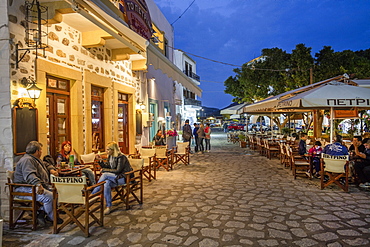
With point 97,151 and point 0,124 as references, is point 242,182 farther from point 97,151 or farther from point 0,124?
point 0,124

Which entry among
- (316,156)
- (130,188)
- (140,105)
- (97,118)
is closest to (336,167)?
(316,156)

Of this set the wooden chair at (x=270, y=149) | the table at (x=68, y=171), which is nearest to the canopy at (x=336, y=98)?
the wooden chair at (x=270, y=149)

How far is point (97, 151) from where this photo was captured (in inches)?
294

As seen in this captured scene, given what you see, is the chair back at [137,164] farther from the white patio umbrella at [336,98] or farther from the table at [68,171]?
the white patio umbrella at [336,98]

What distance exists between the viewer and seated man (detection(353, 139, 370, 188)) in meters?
6.28

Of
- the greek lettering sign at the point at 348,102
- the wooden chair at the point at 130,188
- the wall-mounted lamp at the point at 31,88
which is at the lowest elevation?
the wooden chair at the point at 130,188

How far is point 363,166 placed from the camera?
6.44 m

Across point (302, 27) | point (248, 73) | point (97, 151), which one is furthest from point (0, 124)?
point (302, 27)

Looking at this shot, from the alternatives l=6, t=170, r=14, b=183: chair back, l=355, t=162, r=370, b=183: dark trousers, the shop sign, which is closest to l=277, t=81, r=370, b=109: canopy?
l=355, t=162, r=370, b=183: dark trousers

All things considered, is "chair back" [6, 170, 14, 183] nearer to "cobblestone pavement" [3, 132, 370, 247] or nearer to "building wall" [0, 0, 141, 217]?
"building wall" [0, 0, 141, 217]

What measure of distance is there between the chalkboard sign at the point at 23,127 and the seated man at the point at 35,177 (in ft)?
1.32

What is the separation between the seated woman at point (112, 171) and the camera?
475cm

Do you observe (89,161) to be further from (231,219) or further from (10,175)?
(231,219)

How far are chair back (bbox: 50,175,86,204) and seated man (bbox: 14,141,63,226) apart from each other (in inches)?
16.6
